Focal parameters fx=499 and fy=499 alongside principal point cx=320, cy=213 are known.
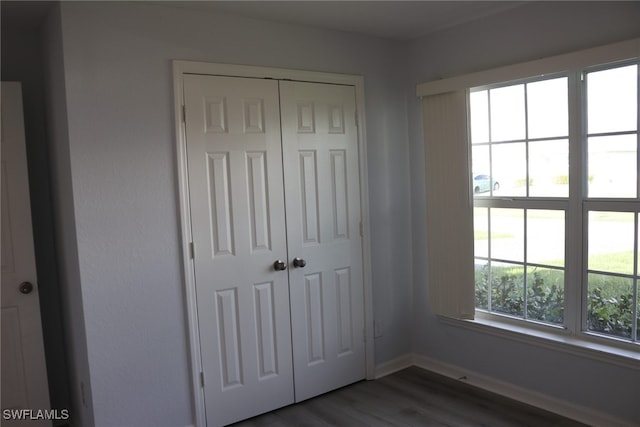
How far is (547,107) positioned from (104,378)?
9.57 feet

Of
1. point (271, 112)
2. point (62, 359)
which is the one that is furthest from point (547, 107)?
point (62, 359)

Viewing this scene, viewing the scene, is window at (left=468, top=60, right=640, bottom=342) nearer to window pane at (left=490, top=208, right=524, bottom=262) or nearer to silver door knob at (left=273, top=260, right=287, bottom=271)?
window pane at (left=490, top=208, right=524, bottom=262)

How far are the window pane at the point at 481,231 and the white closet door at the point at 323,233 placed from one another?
2.61ft

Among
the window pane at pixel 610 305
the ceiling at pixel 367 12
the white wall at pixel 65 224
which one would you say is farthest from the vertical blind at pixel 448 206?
the white wall at pixel 65 224

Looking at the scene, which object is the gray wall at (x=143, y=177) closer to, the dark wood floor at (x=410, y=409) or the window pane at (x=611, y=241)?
the dark wood floor at (x=410, y=409)

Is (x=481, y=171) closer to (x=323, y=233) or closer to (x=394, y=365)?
(x=323, y=233)

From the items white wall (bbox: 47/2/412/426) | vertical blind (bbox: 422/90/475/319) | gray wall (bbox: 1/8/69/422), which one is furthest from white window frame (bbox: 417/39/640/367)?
gray wall (bbox: 1/8/69/422)

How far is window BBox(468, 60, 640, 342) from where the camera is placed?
2.69 m

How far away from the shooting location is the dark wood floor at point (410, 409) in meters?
2.94

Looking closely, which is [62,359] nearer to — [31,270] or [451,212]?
[31,270]

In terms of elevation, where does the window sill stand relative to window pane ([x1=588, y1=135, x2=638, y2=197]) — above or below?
below

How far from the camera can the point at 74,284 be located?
8.87 ft

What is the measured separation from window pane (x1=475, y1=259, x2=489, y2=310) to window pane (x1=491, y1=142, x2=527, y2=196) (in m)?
0.52

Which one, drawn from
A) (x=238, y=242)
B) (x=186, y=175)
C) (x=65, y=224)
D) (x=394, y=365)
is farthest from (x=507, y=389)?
(x=65, y=224)
